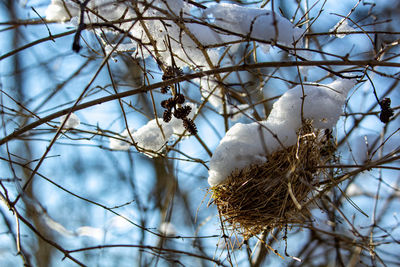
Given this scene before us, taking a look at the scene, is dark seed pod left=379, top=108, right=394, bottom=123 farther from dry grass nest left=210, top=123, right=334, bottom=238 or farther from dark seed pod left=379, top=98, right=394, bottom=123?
dry grass nest left=210, top=123, right=334, bottom=238

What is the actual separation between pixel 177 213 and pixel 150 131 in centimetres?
364

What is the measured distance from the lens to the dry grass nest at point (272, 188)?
1510mm

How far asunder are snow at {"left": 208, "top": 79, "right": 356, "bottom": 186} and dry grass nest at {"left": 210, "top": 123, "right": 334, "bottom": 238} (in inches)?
1.5

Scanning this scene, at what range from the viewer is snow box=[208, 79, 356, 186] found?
1.51m

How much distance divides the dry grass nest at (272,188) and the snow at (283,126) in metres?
0.04

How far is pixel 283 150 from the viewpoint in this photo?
4.97 ft

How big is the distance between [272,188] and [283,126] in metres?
0.26

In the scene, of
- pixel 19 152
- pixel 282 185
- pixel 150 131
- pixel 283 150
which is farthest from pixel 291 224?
pixel 19 152

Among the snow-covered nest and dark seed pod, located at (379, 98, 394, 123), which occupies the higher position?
dark seed pod, located at (379, 98, 394, 123)

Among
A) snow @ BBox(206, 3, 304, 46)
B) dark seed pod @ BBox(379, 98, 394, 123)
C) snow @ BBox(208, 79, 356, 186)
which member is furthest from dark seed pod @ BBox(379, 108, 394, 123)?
snow @ BBox(206, 3, 304, 46)

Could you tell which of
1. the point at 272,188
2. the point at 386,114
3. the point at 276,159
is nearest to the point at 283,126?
the point at 276,159

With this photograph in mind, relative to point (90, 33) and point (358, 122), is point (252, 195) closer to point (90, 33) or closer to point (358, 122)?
point (90, 33)

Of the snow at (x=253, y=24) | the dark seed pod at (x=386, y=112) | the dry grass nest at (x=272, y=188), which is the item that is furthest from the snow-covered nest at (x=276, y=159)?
the snow at (x=253, y=24)

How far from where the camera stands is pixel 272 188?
4.99 ft
